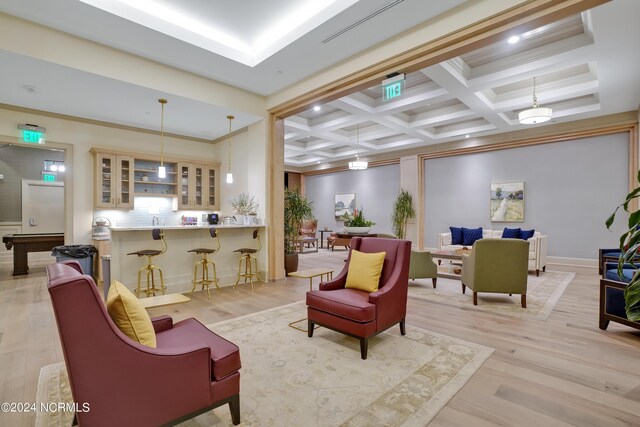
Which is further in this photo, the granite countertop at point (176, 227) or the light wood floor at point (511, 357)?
the granite countertop at point (176, 227)

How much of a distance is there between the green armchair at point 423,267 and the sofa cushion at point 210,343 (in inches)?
151

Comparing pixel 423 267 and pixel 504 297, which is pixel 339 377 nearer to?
pixel 423 267

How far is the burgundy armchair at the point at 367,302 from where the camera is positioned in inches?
107

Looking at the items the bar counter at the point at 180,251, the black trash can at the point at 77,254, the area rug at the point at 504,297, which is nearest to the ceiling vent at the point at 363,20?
the bar counter at the point at 180,251

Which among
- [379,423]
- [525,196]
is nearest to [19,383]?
[379,423]

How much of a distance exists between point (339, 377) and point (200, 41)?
4.23 meters

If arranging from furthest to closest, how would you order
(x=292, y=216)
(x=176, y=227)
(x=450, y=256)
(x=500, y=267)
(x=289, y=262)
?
1. (x=292, y=216)
2. (x=289, y=262)
3. (x=450, y=256)
4. (x=176, y=227)
5. (x=500, y=267)

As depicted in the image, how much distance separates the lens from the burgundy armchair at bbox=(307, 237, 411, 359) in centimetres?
271

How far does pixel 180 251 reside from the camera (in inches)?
200

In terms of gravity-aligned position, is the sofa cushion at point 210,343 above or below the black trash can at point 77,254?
below

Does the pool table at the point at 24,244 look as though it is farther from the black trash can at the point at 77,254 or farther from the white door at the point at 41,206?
the white door at the point at 41,206

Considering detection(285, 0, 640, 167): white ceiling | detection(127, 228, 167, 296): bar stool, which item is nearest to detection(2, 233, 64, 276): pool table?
detection(127, 228, 167, 296): bar stool

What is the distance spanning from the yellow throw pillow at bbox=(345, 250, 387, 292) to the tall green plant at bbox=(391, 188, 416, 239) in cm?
669

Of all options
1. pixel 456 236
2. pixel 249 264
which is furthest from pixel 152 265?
pixel 456 236
